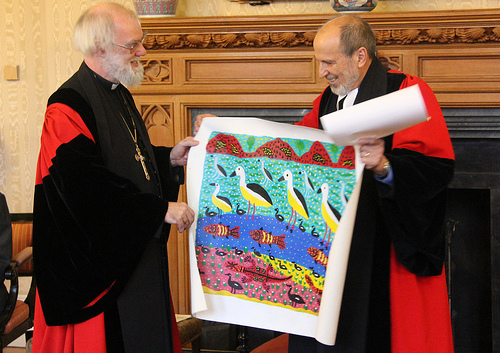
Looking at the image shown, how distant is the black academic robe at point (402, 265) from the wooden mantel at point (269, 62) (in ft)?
5.07

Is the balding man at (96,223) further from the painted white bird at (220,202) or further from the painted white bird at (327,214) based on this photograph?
the painted white bird at (327,214)

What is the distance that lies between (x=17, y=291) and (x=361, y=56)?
228 cm

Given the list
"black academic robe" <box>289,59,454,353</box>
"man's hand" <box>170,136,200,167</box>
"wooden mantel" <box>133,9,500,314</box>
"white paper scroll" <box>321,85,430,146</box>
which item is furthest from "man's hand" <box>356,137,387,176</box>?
"wooden mantel" <box>133,9,500,314</box>

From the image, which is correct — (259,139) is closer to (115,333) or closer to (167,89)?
(115,333)

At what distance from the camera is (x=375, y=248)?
2.11 metres

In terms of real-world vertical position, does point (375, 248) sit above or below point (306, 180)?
below

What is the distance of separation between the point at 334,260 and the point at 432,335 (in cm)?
61

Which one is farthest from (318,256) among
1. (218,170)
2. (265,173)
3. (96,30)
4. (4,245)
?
(4,245)

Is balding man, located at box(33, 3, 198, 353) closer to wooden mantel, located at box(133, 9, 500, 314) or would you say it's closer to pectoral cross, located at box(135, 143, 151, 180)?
pectoral cross, located at box(135, 143, 151, 180)

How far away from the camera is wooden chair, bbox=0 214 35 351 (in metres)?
3.12

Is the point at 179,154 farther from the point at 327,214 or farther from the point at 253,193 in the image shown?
the point at 327,214

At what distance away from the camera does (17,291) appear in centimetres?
317

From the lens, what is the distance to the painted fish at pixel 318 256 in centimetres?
205

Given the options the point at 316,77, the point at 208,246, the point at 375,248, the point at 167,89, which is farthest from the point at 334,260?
the point at 167,89
